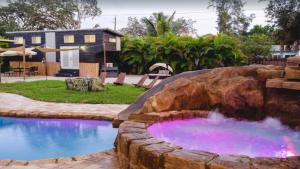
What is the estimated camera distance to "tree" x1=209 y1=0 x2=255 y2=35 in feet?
117

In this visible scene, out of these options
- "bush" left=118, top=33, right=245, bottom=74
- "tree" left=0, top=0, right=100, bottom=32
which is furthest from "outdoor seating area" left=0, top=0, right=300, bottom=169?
"tree" left=0, top=0, right=100, bottom=32

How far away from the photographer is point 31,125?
8461 millimetres

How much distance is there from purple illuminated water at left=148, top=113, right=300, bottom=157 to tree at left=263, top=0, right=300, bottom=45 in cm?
1268

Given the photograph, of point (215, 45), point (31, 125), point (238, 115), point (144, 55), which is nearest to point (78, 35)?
point (144, 55)

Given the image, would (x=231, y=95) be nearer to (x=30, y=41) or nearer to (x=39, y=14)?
(x=30, y=41)

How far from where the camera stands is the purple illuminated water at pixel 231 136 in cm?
443

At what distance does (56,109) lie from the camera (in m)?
9.42

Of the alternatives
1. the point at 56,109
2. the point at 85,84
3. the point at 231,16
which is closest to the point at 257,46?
the point at 231,16

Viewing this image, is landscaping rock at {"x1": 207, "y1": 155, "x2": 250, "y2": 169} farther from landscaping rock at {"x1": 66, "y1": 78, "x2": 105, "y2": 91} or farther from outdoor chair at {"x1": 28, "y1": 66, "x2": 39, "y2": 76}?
outdoor chair at {"x1": 28, "y1": 66, "x2": 39, "y2": 76}

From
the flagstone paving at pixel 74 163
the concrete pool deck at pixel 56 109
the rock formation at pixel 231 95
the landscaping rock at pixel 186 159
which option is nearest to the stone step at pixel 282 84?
the rock formation at pixel 231 95

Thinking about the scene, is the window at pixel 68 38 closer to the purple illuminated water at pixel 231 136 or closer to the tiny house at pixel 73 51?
the tiny house at pixel 73 51

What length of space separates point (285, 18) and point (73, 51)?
1428 centimetres

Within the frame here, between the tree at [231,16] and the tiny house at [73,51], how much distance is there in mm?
15491

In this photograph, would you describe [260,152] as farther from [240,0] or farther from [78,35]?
[240,0]
